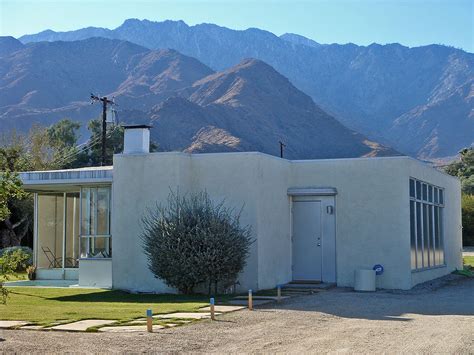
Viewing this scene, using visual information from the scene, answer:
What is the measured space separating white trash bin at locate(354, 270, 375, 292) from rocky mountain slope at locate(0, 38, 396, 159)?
255 ft

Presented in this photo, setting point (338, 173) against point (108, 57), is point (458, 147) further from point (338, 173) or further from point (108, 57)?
point (338, 173)

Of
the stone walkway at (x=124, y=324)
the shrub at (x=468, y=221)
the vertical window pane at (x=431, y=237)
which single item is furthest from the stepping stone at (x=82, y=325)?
the shrub at (x=468, y=221)

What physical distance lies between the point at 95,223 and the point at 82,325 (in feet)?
28.9

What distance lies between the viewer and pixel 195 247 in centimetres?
1769

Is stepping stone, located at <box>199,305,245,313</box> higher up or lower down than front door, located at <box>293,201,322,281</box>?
lower down

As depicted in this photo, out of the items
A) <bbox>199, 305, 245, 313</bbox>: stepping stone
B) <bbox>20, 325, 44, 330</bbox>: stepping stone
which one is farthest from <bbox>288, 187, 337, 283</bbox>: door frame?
<bbox>20, 325, 44, 330</bbox>: stepping stone

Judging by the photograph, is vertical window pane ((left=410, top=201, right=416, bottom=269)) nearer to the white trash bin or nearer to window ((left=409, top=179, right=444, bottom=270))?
window ((left=409, top=179, right=444, bottom=270))

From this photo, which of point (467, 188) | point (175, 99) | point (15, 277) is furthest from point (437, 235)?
point (175, 99)

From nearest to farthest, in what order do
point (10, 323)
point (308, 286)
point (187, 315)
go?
point (10, 323) < point (187, 315) < point (308, 286)

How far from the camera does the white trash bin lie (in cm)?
1956

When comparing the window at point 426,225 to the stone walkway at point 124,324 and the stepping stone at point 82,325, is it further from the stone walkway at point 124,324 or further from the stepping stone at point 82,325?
the stepping stone at point 82,325

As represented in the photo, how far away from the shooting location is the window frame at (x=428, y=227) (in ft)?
70.7

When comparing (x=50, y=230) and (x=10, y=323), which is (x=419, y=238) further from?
(x=10, y=323)

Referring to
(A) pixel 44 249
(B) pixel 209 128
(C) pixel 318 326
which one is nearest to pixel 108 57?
(B) pixel 209 128
